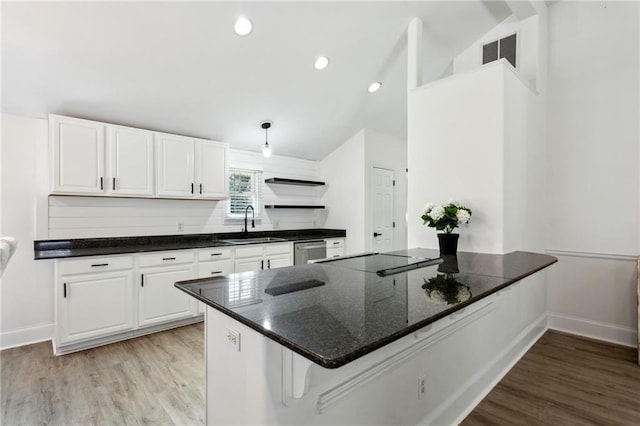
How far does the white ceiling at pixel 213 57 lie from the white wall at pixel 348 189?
954 mm

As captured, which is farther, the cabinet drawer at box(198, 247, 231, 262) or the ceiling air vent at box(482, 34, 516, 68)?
the cabinet drawer at box(198, 247, 231, 262)

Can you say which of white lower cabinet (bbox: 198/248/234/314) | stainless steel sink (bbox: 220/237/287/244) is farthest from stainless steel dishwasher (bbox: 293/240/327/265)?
white lower cabinet (bbox: 198/248/234/314)

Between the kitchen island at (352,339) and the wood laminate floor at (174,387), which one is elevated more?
the kitchen island at (352,339)

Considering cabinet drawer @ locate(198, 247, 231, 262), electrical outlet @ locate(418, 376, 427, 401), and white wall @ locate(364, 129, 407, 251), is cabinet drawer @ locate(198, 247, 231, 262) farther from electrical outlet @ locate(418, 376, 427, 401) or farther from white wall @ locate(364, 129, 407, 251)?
electrical outlet @ locate(418, 376, 427, 401)

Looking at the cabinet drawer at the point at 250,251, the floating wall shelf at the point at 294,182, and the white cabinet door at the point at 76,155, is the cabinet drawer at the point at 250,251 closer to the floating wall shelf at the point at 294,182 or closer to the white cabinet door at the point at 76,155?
the floating wall shelf at the point at 294,182

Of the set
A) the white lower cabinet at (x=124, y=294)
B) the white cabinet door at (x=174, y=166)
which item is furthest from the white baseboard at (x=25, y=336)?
the white cabinet door at (x=174, y=166)

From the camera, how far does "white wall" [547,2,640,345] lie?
10.5 ft

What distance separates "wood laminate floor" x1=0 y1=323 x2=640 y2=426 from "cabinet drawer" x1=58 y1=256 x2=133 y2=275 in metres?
0.75

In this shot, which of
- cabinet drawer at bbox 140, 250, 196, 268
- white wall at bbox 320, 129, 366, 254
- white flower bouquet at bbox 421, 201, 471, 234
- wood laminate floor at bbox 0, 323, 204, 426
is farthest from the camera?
white wall at bbox 320, 129, 366, 254

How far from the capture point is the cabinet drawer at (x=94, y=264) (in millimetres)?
2896

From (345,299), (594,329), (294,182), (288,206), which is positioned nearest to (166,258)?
(288,206)

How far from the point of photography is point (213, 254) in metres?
3.77

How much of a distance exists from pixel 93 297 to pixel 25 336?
2.96 ft

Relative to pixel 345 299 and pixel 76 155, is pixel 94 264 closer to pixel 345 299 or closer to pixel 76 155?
pixel 76 155
